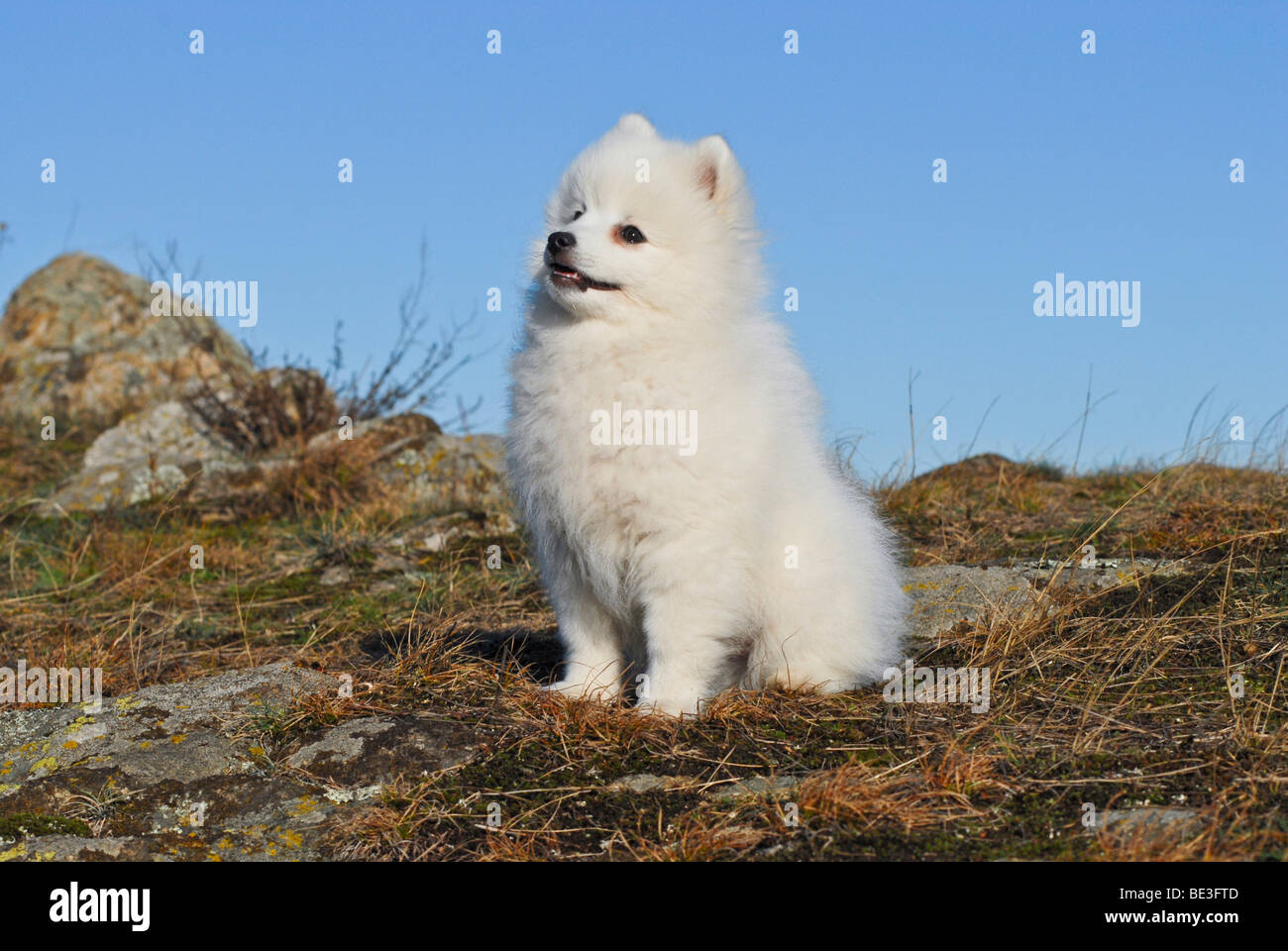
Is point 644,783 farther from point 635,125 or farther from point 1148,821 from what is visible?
point 635,125

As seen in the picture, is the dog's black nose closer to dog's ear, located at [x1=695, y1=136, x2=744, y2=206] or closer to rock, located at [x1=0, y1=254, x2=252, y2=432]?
dog's ear, located at [x1=695, y1=136, x2=744, y2=206]

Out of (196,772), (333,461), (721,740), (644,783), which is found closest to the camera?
(644,783)

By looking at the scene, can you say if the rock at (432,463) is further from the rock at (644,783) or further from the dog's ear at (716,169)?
the rock at (644,783)

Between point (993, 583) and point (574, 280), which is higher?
point (574, 280)

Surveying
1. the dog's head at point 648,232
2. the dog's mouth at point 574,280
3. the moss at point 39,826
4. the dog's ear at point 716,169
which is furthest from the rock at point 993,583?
the moss at point 39,826

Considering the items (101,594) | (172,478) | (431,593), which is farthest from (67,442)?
(431,593)

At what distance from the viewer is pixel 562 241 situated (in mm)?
4094

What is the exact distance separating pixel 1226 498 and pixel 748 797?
15.0 ft

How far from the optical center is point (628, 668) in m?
4.67

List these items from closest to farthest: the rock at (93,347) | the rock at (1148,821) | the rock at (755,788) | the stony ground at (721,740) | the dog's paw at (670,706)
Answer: the rock at (1148,821), the stony ground at (721,740), the rock at (755,788), the dog's paw at (670,706), the rock at (93,347)

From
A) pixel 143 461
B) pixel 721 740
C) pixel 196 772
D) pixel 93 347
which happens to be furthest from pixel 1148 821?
pixel 93 347

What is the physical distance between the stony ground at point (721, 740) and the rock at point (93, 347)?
32.1ft

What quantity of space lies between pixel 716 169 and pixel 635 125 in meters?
0.43

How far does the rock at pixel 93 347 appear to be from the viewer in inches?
621
